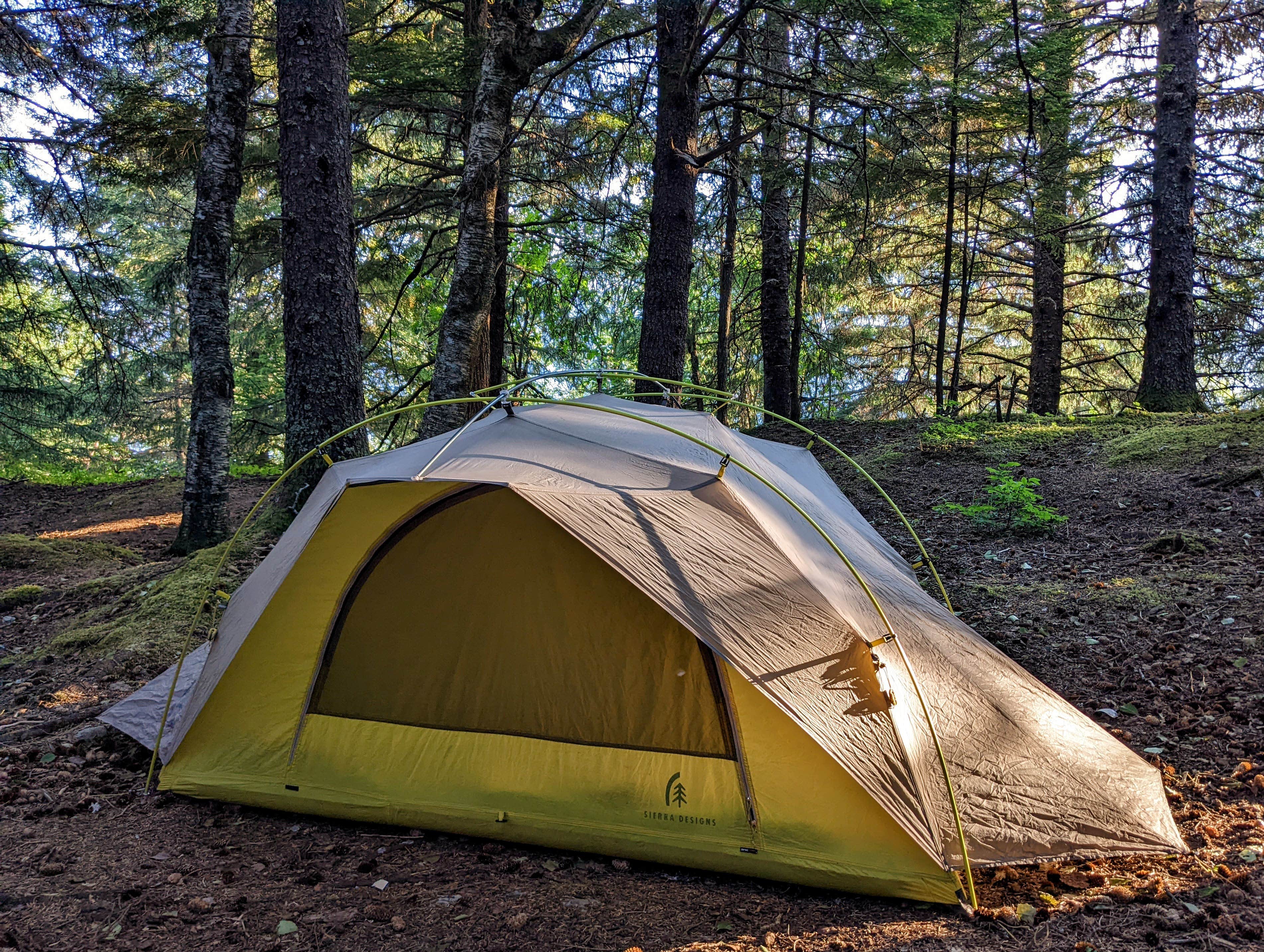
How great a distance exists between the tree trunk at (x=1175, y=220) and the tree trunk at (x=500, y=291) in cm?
762

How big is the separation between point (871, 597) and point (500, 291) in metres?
6.70

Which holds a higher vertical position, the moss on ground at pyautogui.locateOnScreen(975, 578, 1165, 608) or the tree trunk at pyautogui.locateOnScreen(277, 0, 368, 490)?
the tree trunk at pyautogui.locateOnScreen(277, 0, 368, 490)

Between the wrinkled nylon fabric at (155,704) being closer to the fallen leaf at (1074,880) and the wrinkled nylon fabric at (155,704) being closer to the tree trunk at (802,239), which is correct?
the fallen leaf at (1074,880)

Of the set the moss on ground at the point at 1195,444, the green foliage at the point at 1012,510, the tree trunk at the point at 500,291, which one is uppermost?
the tree trunk at the point at 500,291

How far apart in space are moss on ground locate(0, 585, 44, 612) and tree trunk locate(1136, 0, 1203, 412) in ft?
37.9

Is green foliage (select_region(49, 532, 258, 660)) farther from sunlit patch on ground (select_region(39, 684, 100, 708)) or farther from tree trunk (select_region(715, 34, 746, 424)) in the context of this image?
tree trunk (select_region(715, 34, 746, 424))

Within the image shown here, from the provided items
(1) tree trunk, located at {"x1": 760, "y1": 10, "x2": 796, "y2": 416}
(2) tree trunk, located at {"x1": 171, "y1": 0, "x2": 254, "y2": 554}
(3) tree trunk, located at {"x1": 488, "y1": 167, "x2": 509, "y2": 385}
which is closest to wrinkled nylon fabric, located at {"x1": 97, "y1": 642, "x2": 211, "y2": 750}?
(2) tree trunk, located at {"x1": 171, "y1": 0, "x2": 254, "y2": 554}

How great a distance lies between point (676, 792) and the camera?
2.78 meters

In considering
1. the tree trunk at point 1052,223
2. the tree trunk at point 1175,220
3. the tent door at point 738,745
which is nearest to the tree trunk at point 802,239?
the tree trunk at point 1052,223

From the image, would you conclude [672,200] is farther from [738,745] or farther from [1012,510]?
[738,745]

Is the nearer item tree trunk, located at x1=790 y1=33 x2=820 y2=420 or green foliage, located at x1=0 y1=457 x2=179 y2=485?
tree trunk, located at x1=790 y1=33 x2=820 y2=420

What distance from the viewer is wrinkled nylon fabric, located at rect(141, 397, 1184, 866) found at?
8.37 ft

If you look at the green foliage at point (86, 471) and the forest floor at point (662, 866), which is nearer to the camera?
the forest floor at point (662, 866)

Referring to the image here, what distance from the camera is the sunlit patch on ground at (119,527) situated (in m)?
8.43
